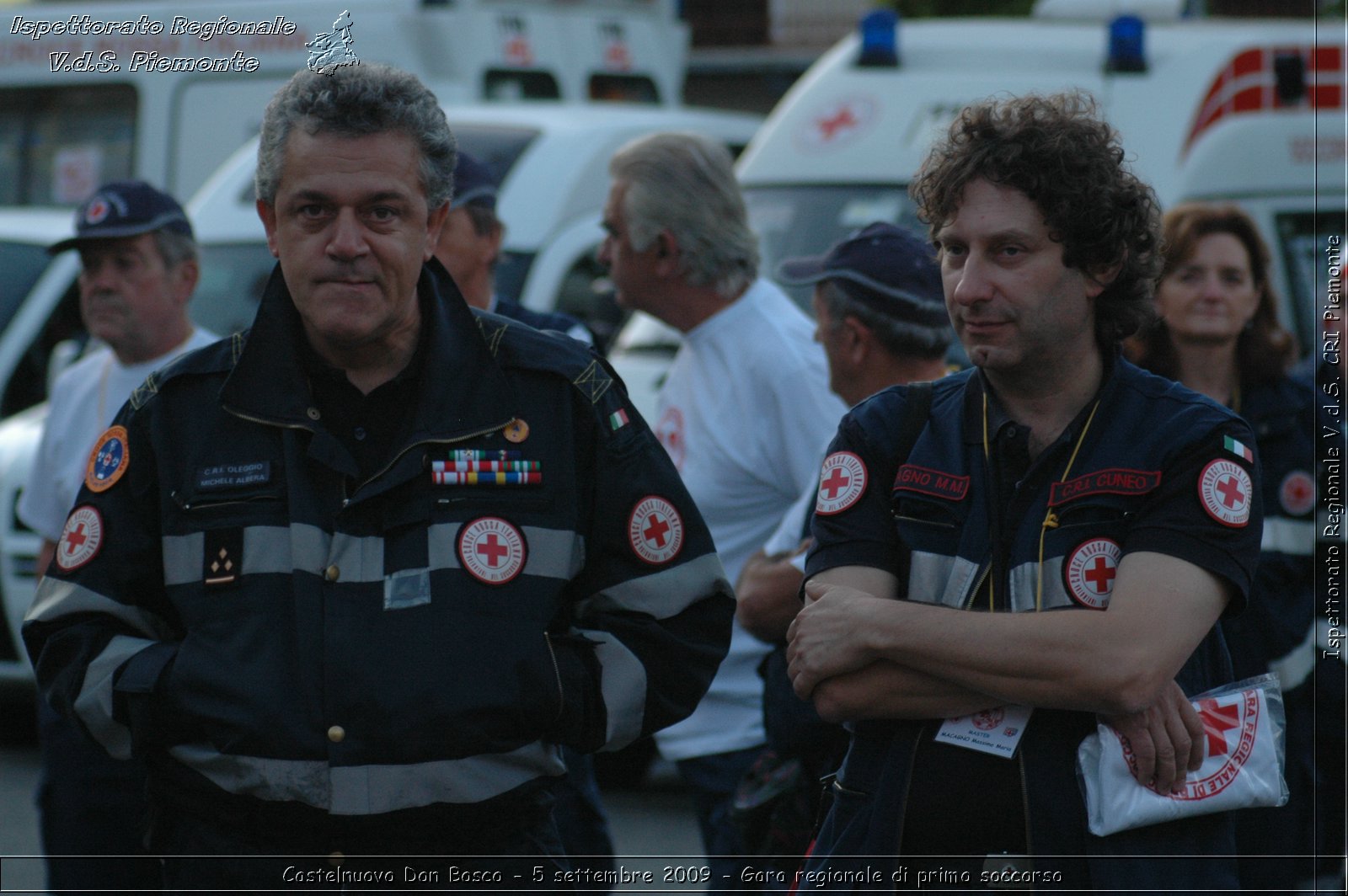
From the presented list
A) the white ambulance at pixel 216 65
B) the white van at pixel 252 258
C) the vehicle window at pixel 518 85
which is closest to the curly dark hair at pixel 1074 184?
the white van at pixel 252 258

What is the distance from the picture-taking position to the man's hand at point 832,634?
8.40 feet

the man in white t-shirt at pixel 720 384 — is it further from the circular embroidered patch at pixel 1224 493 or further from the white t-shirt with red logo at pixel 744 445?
the circular embroidered patch at pixel 1224 493

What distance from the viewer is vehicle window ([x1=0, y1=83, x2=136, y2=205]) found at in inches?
433

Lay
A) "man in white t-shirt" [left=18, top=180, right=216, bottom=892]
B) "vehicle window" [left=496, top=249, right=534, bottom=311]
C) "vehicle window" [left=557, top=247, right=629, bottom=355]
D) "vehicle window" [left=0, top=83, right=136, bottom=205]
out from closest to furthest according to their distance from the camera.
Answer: "man in white t-shirt" [left=18, top=180, right=216, bottom=892], "vehicle window" [left=496, top=249, right=534, bottom=311], "vehicle window" [left=557, top=247, right=629, bottom=355], "vehicle window" [left=0, top=83, right=136, bottom=205]

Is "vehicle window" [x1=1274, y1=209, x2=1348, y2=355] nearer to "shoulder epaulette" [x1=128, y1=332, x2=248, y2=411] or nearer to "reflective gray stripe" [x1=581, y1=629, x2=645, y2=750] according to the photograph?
"reflective gray stripe" [x1=581, y1=629, x2=645, y2=750]

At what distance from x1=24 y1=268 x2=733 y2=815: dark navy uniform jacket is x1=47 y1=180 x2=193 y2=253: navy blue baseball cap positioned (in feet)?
7.44

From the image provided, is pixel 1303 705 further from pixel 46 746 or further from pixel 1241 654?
pixel 46 746

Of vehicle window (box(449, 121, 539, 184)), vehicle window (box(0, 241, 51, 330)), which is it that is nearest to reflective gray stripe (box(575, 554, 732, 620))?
vehicle window (box(449, 121, 539, 184))

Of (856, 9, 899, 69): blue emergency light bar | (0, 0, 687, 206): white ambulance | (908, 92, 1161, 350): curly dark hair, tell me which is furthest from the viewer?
(0, 0, 687, 206): white ambulance

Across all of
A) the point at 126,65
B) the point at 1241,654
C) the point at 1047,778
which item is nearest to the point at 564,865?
the point at 1047,778

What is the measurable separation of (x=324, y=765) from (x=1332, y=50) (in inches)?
258

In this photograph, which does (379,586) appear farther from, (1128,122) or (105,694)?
(1128,122)

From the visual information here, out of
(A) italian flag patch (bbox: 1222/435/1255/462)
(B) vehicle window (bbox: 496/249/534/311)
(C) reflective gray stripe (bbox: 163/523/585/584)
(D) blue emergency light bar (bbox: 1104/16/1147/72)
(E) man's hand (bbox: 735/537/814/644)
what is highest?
(D) blue emergency light bar (bbox: 1104/16/1147/72)

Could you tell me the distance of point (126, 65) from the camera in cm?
1066
